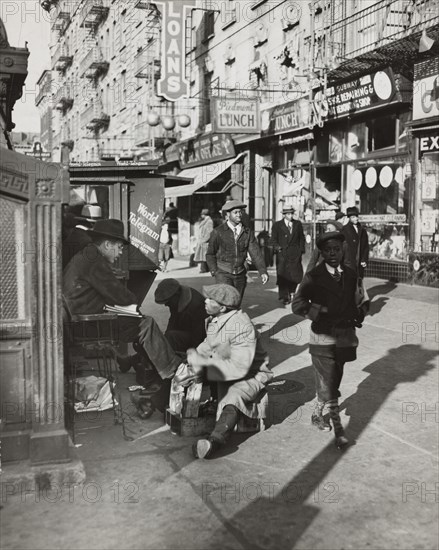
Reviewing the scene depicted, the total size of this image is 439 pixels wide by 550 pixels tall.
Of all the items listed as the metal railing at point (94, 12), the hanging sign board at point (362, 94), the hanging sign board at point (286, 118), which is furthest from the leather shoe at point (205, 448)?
the metal railing at point (94, 12)

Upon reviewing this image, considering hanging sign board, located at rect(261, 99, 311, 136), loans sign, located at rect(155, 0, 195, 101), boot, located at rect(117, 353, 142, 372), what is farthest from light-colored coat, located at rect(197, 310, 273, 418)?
loans sign, located at rect(155, 0, 195, 101)

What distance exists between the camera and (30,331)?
4.57 meters

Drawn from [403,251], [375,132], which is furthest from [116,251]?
[375,132]

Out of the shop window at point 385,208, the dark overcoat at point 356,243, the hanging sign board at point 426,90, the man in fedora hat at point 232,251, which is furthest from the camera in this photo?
the shop window at point 385,208

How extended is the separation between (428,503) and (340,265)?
2024mm

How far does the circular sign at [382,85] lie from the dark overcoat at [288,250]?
4.57 metres

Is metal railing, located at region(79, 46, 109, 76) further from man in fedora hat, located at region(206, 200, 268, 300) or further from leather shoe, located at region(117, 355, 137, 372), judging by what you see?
leather shoe, located at region(117, 355, 137, 372)

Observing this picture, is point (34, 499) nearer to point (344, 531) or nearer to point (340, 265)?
point (344, 531)

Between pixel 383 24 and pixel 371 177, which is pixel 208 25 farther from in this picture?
pixel 371 177

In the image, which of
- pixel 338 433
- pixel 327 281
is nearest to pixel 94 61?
pixel 327 281

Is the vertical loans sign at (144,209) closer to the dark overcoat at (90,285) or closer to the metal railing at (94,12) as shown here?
the dark overcoat at (90,285)

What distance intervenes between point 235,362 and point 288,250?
24.7ft

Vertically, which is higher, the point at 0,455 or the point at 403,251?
the point at 403,251

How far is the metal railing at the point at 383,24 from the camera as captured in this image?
47.5ft
